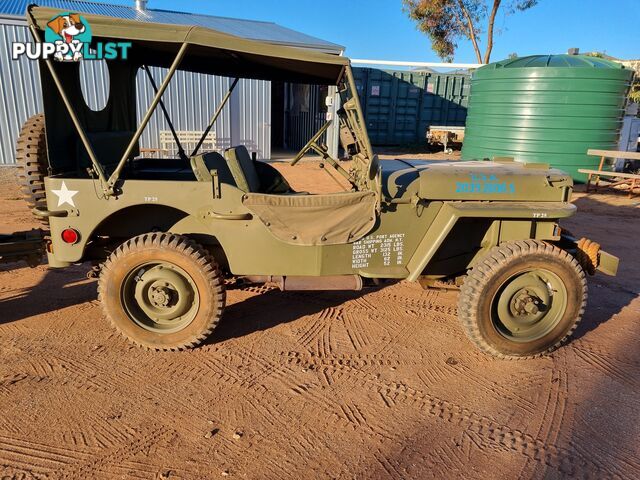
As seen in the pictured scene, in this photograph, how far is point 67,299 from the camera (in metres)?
4.62

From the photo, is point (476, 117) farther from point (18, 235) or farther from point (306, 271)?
point (18, 235)

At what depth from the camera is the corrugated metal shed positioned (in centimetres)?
1198

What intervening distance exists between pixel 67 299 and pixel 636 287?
6.15 metres

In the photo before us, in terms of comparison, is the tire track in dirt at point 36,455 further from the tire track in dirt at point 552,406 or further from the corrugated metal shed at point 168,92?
the corrugated metal shed at point 168,92

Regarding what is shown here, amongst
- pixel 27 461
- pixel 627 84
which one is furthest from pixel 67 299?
→ pixel 627 84

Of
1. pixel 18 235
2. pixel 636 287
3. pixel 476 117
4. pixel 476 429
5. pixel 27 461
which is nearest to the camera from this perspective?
pixel 27 461

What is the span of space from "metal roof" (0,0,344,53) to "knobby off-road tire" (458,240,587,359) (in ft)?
36.4

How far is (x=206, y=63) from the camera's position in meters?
4.70

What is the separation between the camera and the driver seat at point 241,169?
3.83 metres

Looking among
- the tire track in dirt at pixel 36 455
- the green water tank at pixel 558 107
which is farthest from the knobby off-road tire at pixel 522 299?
the green water tank at pixel 558 107

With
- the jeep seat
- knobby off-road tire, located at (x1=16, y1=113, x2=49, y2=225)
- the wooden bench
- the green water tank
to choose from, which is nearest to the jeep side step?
the jeep seat

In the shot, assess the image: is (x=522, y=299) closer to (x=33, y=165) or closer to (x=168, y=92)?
(x=33, y=165)

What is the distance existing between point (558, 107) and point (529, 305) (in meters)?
9.44

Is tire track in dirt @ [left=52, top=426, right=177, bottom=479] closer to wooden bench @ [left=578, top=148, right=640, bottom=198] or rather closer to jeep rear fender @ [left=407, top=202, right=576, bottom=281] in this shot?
jeep rear fender @ [left=407, top=202, right=576, bottom=281]
